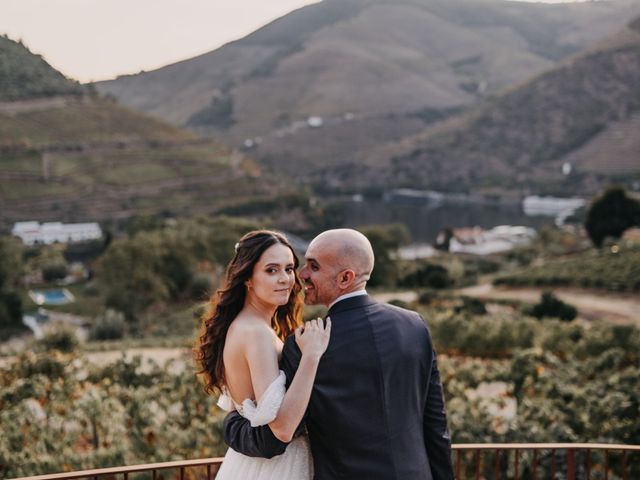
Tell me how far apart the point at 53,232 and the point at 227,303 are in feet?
186

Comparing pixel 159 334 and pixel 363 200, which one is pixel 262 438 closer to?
pixel 159 334

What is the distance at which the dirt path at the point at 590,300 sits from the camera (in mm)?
21406

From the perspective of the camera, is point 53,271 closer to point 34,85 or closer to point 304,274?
point 34,85

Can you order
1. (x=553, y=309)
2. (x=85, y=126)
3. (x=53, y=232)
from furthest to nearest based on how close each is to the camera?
(x=85, y=126), (x=53, y=232), (x=553, y=309)

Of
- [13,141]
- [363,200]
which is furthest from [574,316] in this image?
[363,200]

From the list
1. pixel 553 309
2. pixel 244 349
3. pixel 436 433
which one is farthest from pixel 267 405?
pixel 553 309

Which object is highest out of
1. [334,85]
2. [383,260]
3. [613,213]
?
[334,85]

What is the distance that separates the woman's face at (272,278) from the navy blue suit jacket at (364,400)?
0.21 metres

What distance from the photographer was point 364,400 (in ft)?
8.59

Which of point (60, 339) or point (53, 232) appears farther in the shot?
point (53, 232)

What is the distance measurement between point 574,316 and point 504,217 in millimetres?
63127

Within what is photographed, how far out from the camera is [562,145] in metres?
105

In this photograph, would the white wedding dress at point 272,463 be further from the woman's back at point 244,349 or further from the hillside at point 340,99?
the hillside at point 340,99

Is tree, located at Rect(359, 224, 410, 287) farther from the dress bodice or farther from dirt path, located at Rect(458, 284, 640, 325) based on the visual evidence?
the dress bodice
